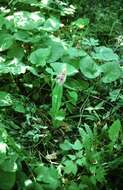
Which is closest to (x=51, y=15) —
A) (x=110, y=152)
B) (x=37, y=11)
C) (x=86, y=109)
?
(x=37, y=11)

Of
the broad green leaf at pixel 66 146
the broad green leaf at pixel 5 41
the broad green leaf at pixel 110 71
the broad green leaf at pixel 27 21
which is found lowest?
the broad green leaf at pixel 66 146

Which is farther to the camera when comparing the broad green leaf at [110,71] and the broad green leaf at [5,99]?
the broad green leaf at [110,71]

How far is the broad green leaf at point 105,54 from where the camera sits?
203 centimetres

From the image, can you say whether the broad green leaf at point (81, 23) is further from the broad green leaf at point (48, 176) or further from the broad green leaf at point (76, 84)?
the broad green leaf at point (48, 176)

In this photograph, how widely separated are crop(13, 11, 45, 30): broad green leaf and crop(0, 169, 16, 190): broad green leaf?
91cm

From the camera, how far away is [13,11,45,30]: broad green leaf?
6.83 ft

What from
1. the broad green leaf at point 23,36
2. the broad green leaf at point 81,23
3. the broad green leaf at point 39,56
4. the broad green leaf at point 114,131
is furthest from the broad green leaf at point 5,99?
the broad green leaf at point 81,23

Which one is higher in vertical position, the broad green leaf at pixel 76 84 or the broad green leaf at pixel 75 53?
the broad green leaf at pixel 75 53

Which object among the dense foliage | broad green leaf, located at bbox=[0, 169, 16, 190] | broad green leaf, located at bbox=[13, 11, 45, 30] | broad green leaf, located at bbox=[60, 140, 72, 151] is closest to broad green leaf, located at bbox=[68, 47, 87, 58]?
the dense foliage

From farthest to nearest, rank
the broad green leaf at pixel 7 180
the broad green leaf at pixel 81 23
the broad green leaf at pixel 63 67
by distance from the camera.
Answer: the broad green leaf at pixel 81 23
the broad green leaf at pixel 63 67
the broad green leaf at pixel 7 180

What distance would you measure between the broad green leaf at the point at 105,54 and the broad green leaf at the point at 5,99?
1.74 ft

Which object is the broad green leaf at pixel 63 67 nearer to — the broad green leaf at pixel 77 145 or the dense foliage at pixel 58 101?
the dense foliage at pixel 58 101

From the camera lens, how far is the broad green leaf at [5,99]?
1.78 m

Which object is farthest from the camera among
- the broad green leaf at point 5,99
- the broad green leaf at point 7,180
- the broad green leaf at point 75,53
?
the broad green leaf at point 75,53
